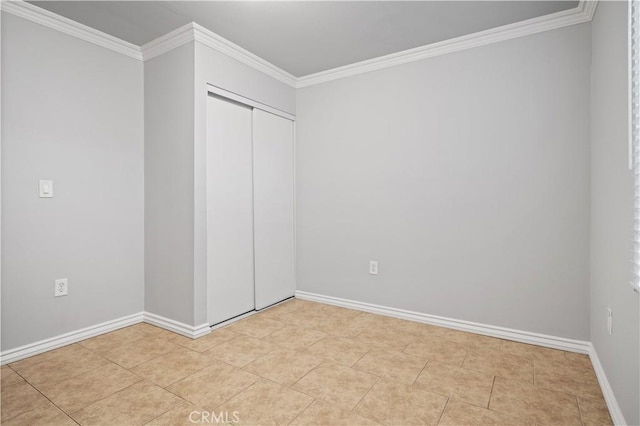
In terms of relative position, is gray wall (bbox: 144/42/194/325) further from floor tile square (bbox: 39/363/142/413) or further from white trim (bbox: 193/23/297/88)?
floor tile square (bbox: 39/363/142/413)

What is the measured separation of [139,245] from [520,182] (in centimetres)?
315

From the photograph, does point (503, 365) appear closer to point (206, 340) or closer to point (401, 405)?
point (401, 405)

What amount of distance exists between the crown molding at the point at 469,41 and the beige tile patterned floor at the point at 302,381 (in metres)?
2.29

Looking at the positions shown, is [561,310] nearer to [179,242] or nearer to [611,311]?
[611,311]

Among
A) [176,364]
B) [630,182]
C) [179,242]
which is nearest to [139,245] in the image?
[179,242]

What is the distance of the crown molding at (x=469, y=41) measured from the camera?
230 cm

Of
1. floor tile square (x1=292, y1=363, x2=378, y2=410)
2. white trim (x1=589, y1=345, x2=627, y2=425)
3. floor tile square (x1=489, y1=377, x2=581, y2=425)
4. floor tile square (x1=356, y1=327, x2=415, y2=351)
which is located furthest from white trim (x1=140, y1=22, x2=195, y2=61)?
white trim (x1=589, y1=345, x2=627, y2=425)

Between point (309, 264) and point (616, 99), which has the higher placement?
point (616, 99)

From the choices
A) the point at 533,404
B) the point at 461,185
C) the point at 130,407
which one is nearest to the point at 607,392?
the point at 533,404

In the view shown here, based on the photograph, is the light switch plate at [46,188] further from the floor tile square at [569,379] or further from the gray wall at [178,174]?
the floor tile square at [569,379]

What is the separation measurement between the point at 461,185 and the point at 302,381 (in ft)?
6.28

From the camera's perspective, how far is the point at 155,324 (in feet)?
9.32

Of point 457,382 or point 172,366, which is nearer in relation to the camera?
point 457,382

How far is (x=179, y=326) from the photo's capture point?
267 cm
